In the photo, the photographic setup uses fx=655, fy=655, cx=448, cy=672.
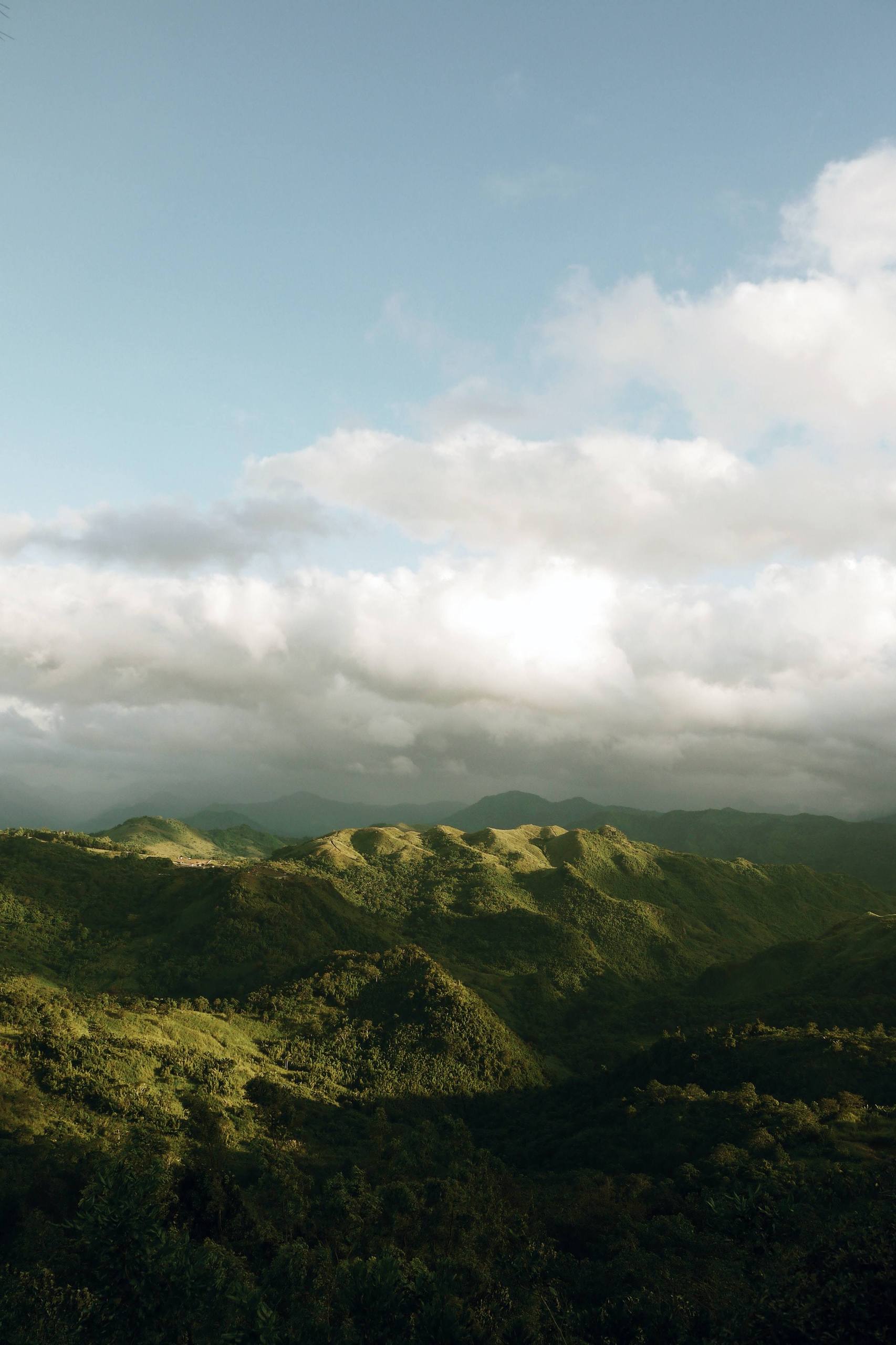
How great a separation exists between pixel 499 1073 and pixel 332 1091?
29.9 m

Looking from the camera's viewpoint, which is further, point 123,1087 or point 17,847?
point 17,847

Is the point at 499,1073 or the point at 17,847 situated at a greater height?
the point at 17,847

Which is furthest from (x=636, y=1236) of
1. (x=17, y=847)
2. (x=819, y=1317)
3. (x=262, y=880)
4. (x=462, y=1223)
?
(x=17, y=847)

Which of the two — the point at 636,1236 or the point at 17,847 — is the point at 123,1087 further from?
the point at 17,847

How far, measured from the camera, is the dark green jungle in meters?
38.4

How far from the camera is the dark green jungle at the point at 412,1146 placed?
126 ft

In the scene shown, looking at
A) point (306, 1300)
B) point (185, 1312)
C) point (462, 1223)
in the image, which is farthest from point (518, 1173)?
point (185, 1312)

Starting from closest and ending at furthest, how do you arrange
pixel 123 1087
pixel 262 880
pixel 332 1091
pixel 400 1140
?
pixel 123 1087
pixel 400 1140
pixel 332 1091
pixel 262 880

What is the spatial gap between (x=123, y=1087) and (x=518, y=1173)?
47.5m

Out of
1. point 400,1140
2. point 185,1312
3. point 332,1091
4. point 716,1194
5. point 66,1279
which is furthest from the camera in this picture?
point 332,1091

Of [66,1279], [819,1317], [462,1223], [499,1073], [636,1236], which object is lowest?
[499,1073]

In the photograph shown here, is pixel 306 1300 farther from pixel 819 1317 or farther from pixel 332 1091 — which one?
pixel 332 1091

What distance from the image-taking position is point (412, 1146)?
269 ft

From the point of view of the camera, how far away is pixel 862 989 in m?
122
